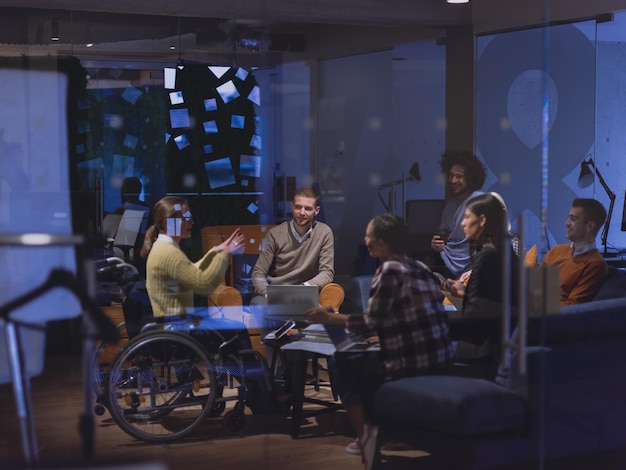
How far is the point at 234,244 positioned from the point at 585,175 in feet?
4.41

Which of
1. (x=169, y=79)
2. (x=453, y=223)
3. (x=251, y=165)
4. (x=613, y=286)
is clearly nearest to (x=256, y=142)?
(x=251, y=165)

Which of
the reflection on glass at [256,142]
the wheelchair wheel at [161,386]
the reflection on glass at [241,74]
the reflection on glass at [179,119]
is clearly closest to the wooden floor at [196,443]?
the wheelchair wheel at [161,386]

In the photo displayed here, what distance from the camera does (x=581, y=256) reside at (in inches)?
164

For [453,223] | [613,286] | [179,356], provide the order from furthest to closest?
1. [613,286]
2. [179,356]
3. [453,223]

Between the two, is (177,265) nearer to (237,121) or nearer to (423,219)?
(237,121)

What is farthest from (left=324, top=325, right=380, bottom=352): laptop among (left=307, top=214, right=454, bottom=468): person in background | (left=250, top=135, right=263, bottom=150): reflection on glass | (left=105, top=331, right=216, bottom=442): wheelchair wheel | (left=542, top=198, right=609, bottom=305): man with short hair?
(left=542, top=198, right=609, bottom=305): man with short hair

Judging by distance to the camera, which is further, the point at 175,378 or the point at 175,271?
the point at 175,378

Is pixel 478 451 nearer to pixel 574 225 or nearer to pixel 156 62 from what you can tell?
pixel 574 225

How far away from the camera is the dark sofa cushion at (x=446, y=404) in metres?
3.74

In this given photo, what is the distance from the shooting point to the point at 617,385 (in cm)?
441

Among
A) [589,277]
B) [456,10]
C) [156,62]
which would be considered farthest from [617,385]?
[156,62]

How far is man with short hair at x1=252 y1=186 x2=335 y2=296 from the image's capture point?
3.66m

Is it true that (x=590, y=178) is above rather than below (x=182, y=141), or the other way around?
below

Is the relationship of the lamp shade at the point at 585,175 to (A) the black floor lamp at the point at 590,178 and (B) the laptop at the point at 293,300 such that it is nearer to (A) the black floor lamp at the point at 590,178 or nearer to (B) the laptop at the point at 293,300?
(A) the black floor lamp at the point at 590,178
